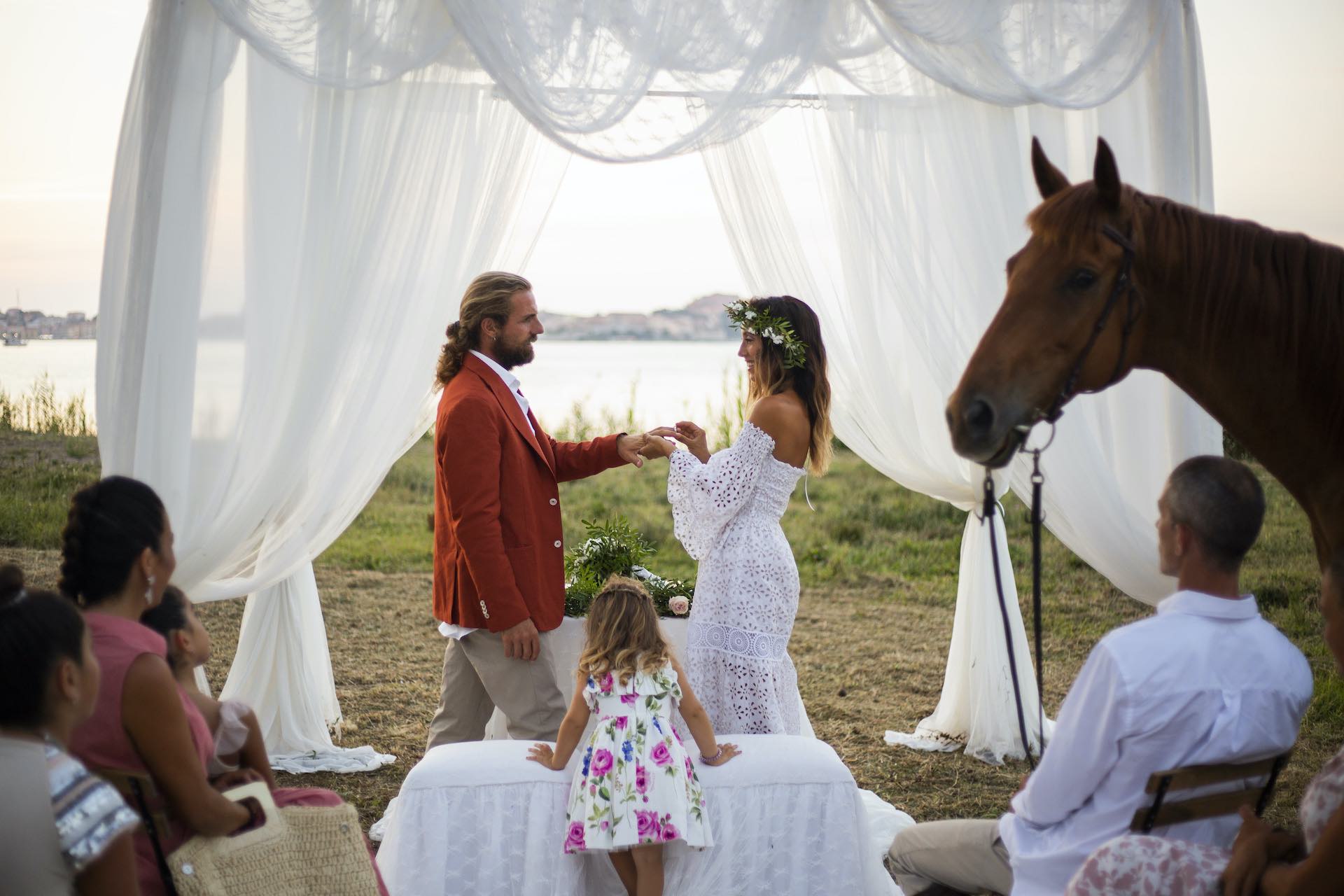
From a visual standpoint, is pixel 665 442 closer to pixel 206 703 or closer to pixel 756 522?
pixel 756 522

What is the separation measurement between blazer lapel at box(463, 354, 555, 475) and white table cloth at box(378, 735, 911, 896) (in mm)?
923

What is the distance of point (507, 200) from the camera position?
3.71m

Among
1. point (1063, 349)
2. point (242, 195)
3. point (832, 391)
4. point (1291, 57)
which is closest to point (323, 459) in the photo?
point (242, 195)

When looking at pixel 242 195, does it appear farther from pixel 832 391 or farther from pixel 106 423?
pixel 832 391

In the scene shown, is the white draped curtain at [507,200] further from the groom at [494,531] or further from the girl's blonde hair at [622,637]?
the girl's blonde hair at [622,637]

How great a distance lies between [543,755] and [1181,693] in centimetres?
166

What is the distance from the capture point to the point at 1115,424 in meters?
3.86

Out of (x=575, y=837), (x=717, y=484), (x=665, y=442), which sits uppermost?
(x=665, y=442)

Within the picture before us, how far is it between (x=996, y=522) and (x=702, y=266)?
1014cm

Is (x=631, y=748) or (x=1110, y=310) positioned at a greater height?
(x=1110, y=310)

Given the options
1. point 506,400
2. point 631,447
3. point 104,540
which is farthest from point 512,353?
point 104,540

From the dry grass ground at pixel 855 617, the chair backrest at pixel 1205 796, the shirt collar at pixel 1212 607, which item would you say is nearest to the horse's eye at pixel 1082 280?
the shirt collar at pixel 1212 607

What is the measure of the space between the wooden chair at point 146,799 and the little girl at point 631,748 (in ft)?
3.44

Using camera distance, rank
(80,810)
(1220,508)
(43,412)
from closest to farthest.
A: (80,810), (1220,508), (43,412)
